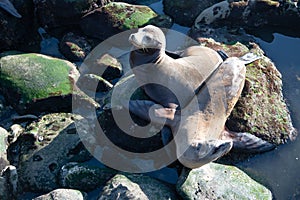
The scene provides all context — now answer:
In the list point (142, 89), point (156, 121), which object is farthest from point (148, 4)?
point (156, 121)

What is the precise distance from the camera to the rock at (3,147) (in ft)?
20.8

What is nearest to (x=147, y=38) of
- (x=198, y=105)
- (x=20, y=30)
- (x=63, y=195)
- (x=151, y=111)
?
(x=151, y=111)

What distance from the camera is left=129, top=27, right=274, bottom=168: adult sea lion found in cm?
612

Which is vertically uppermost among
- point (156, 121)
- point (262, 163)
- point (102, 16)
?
point (102, 16)

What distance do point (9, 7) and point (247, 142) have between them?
4871 millimetres

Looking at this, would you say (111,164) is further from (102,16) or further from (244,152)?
(102,16)

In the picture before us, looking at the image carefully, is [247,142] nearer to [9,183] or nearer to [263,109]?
[263,109]

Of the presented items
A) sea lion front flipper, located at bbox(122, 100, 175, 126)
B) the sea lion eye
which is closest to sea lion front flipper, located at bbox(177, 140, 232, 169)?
sea lion front flipper, located at bbox(122, 100, 175, 126)

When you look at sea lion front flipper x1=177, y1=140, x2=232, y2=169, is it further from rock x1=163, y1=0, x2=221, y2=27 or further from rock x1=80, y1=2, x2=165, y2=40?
rock x1=163, y1=0, x2=221, y2=27

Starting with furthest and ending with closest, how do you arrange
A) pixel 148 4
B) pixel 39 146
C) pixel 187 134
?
pixel 148 4 < pixel 39 146 < pixel 187 134

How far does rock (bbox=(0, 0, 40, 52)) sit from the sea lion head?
2781 millimetres

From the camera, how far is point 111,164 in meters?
6.28

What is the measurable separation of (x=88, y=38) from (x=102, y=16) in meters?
0.49

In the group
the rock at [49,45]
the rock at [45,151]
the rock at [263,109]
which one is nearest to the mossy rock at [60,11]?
the rock at [49,45]
